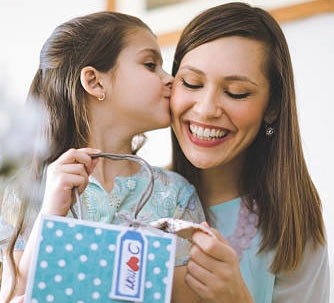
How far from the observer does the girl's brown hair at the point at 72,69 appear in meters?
0.98

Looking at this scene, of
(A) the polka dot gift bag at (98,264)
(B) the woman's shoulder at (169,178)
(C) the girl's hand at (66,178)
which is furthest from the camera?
(B) the woman's shoulder at (169,178)

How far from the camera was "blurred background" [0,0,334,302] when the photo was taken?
140 centimetres

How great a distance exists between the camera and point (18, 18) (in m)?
1.84

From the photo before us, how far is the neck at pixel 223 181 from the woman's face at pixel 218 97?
130 mm

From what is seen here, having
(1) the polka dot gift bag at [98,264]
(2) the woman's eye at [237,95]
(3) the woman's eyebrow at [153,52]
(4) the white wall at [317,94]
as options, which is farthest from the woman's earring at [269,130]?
(1) the polka dot gift bag at [98,264]

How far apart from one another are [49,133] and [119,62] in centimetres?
17

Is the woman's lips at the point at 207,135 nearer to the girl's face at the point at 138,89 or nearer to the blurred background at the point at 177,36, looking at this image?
the girl's face at the point at 138,89

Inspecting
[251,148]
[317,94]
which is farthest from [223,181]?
[317,94]

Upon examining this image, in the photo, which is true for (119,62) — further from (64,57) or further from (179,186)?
(179,186)

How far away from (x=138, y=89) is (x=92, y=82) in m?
0.08

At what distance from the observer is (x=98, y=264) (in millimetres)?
596

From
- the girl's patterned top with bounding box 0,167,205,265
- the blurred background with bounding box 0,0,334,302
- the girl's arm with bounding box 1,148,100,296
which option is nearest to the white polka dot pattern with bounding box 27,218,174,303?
the girl's arm with bounding box 1,148,100,296

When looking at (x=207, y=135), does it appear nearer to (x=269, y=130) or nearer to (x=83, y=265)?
(x=269, y=130)

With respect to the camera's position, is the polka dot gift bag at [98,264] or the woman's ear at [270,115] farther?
the woman's ear at [270,115]
